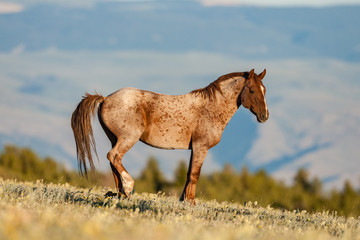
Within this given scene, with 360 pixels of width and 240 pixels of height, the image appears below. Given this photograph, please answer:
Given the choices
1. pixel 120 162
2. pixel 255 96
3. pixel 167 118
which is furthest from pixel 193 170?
pixel 255 96

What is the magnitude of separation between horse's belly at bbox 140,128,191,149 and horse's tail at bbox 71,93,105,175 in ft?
3.34

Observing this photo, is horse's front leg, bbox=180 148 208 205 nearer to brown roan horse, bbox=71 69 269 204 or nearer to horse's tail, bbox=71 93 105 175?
brown roan horse, bbox=71 69 269 204

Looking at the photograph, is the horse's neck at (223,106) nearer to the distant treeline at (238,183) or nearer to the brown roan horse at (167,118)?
the brown roan horse at (167,118)

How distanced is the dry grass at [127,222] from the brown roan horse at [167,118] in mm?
1202

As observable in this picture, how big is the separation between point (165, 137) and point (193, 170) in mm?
858

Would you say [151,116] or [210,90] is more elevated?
[210,90]

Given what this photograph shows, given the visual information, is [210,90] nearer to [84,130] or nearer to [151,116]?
[151,116]

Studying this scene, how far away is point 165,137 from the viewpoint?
1103 centimetres

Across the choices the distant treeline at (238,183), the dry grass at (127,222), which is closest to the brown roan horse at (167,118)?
the dry grass at (127,222)

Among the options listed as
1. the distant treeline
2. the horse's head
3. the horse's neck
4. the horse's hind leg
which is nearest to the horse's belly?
the horse's hind leg

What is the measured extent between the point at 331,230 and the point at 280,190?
4326cm

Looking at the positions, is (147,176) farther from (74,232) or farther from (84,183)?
(74,232)

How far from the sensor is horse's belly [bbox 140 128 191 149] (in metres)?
11.0

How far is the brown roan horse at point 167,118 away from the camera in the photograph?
10625mm
